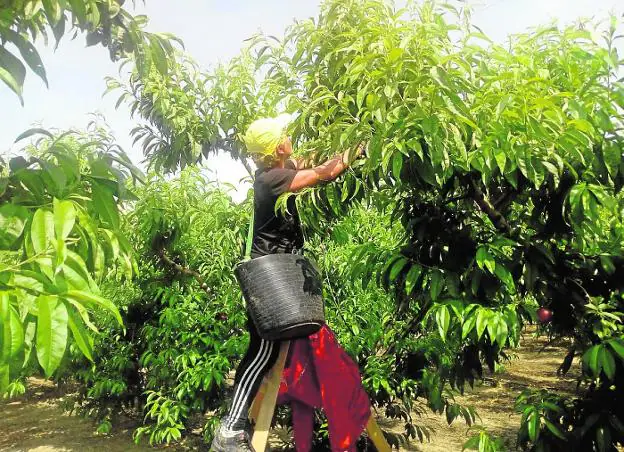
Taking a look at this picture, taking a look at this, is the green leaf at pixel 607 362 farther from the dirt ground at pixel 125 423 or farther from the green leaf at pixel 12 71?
the green leaf at pixel 12 71

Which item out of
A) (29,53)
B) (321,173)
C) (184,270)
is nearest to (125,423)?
(184,270)

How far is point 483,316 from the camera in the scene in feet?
5.79

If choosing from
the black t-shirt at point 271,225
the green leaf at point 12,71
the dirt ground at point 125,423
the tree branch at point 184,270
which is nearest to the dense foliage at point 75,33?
the green leaf at point 12,71

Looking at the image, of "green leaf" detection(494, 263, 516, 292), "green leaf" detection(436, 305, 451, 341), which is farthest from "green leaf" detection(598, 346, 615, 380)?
"green leaf" detection(436, 305, 451, 341)

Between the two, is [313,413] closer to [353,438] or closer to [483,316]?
[353,438]

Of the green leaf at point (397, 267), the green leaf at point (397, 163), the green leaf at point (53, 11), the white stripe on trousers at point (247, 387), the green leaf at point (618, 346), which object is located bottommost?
the white stripe on trousers at point (247, 387)

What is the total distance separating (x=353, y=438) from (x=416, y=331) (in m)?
0.73

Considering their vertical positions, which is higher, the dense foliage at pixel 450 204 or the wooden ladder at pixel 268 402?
the dense foliage at pixel 450 204

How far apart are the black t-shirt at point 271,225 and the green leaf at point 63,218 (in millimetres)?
1219

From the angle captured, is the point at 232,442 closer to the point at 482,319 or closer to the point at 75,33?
the point at 482,319

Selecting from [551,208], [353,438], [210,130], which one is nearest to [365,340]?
[353,438]

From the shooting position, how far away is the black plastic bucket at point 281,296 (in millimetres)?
2162

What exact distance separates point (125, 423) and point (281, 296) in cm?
357

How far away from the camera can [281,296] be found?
217cm
